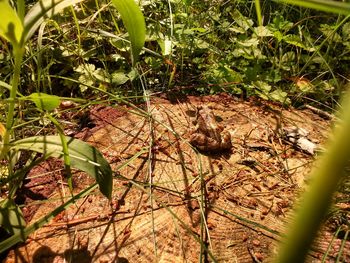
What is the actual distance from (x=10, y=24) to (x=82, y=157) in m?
0.38

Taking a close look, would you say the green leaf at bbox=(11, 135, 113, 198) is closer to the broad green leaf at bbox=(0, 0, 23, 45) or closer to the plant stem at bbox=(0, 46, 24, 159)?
the plant stem at bbox=(0, 46, 24, 159)

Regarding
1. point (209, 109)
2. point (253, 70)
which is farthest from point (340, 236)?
point (253, 70)

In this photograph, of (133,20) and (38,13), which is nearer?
(38,13)

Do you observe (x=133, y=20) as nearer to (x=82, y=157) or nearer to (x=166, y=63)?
(x=82, y=157)

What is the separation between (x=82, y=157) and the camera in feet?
3.16

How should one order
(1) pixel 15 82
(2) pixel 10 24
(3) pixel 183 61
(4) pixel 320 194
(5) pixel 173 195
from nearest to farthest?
(4) pixel 320 194 → (2) pixel 10 24 → (1) pixel 15 82 → (5) pixel 173 195 → (3) pixel 183 61

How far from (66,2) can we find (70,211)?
620mm

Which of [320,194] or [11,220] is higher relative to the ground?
[320,194]

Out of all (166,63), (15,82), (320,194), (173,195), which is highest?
(320,194)

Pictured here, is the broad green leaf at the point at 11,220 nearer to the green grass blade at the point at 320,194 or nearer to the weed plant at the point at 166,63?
the weed plant at the point at 166,63

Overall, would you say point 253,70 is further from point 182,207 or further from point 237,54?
point 182,207

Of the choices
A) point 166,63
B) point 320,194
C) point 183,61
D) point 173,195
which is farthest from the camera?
point 183,61

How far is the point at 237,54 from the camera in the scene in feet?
6.59

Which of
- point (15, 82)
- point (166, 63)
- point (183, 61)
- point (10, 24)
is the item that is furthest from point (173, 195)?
point (183, 61)
